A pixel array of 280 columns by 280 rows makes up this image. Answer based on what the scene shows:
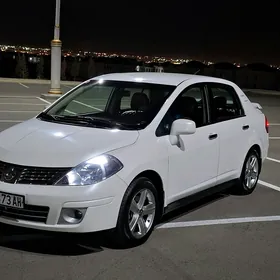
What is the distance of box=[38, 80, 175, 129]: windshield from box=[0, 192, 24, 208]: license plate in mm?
1248

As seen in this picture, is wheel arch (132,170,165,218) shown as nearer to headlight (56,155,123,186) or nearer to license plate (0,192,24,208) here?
headlight (56,155,123,186)

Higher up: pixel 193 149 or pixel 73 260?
pixel 193 149

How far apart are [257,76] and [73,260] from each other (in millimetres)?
37398

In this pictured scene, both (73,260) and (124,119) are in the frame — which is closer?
(73,260)

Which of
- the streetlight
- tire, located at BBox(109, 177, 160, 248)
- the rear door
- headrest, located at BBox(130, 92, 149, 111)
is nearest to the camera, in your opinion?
tire, located at BBox(109, 177, 160, 248)

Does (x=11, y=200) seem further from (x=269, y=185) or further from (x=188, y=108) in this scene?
(x=269, y=185)

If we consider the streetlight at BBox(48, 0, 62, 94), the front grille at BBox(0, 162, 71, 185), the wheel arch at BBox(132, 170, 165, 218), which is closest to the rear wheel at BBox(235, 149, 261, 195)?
the wheel arch at BBox(132, 170, 165, 218)

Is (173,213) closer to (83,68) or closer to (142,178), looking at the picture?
(142,178)

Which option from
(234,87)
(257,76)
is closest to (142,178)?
(234,87)

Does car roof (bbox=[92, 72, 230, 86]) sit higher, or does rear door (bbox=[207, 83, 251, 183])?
car roof (bbox=[92, 72, 230, 86])

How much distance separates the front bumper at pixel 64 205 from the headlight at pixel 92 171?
0.17 feet

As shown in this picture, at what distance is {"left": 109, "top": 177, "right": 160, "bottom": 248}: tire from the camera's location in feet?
15.7

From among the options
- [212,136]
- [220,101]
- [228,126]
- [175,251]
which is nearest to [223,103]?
[220,101]

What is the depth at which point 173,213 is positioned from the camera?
6.14 metres
